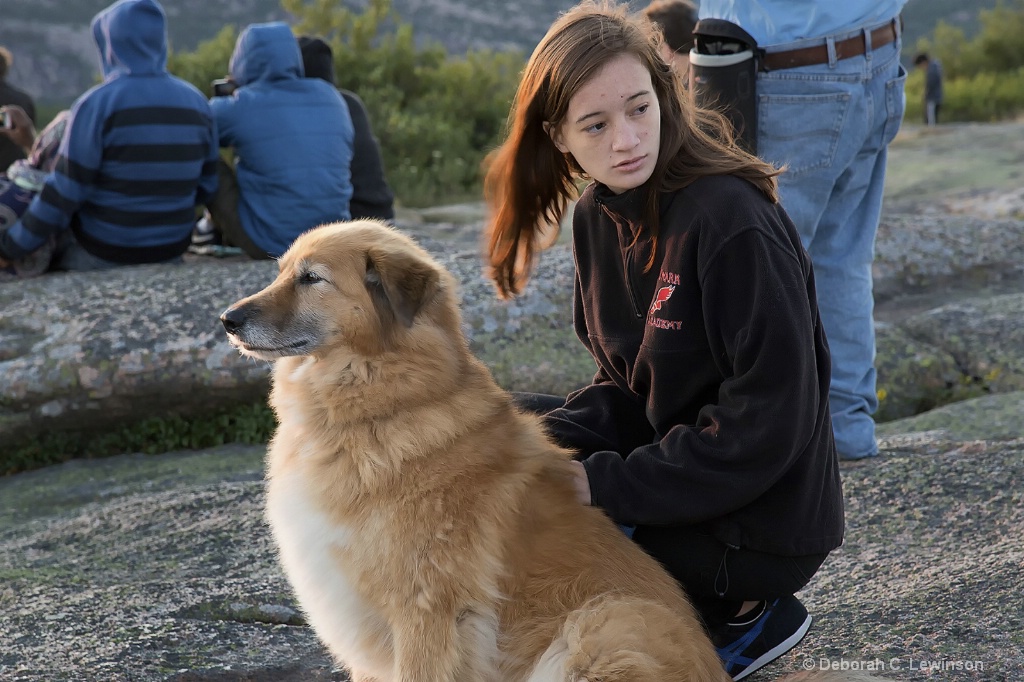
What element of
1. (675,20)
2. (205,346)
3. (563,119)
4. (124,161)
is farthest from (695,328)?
(124,161)

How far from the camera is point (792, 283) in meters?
2.44

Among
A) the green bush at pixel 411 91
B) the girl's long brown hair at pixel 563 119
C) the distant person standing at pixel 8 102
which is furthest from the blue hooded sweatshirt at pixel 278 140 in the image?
the green bush at pixel 411 91

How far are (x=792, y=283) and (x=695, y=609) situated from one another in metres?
0.96

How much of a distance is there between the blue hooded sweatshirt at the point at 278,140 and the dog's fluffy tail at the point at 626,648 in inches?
193

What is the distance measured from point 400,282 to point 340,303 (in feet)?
0.60

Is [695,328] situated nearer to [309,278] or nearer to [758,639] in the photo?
[758,639]

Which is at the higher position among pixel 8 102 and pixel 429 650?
pixel 8 102

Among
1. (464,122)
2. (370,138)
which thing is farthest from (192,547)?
(464,122)

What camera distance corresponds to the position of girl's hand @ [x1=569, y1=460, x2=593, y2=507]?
262cm

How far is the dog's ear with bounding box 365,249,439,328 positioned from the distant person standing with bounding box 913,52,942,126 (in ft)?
67.0

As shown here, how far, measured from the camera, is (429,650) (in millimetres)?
2406
